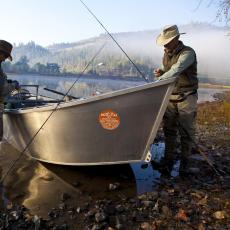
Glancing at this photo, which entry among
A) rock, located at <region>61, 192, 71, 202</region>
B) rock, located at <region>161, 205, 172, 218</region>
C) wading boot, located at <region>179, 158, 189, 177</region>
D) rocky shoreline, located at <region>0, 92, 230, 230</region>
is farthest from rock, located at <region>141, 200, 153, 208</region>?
wading boot, located at <region>179, 158, 189, 177</region>

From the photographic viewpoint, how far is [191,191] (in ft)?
19.1

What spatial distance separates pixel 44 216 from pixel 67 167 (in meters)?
2.21

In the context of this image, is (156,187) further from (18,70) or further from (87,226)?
(18,70)

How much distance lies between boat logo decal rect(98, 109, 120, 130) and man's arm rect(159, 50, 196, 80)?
999 millimetres

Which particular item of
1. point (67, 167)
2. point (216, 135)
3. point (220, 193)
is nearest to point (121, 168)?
point (67, 167)

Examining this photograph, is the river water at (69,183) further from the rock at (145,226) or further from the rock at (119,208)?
the rock at (145,226)

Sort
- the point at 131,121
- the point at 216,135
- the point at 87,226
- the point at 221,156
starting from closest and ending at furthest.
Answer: the point at 87,226 → the point at 131,121 → the point at 221,156 → the point at 216,135

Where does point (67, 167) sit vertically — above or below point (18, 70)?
above

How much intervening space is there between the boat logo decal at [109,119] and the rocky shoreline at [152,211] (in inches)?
41.9

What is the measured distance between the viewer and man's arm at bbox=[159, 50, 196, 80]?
586 centimetres

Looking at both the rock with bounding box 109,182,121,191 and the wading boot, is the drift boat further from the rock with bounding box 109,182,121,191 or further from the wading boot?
the wading boot

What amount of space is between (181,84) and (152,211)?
2374 mm

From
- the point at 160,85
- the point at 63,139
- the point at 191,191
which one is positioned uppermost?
the point at 160,85

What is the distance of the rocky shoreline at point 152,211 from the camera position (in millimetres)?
4750
